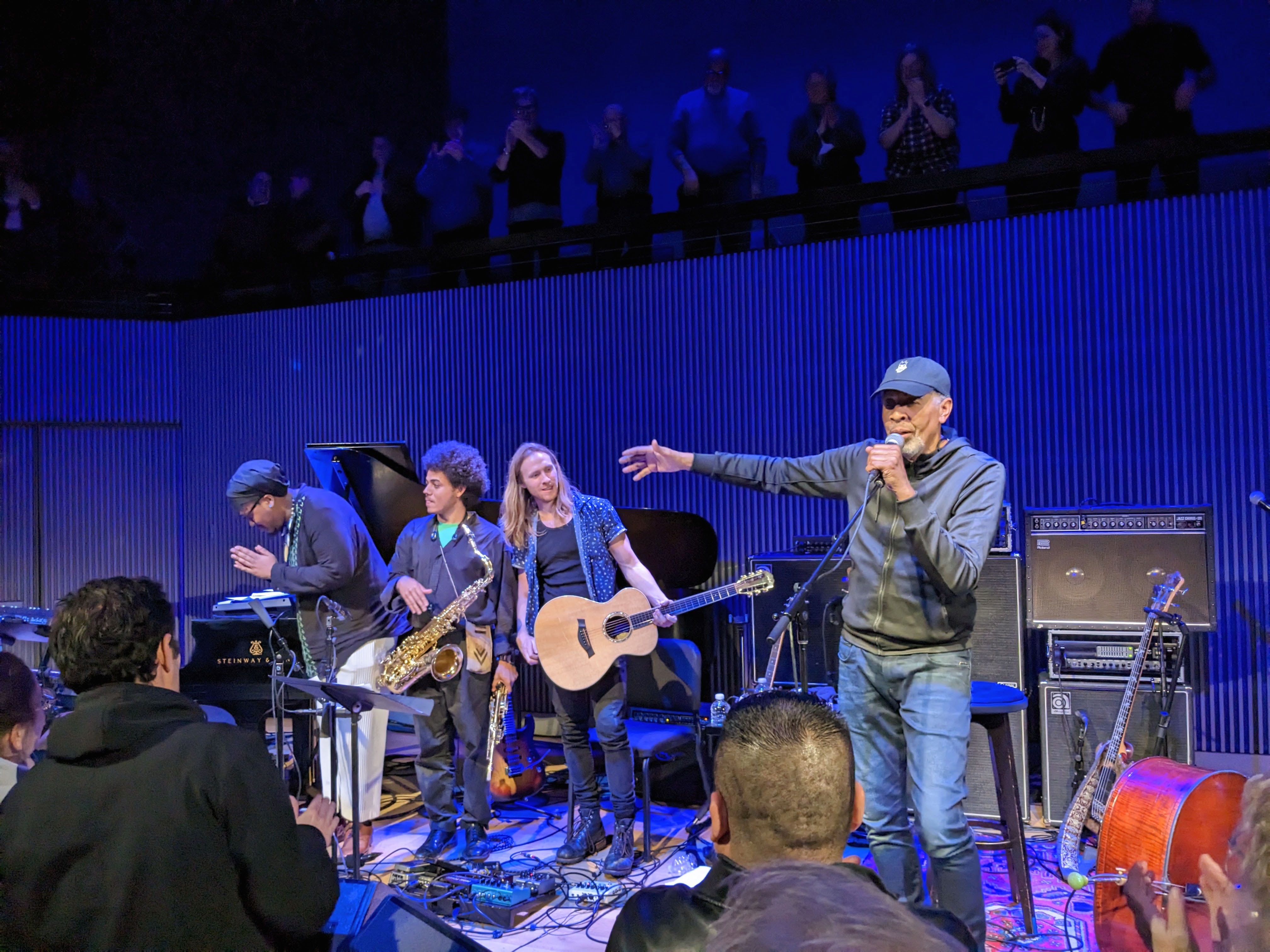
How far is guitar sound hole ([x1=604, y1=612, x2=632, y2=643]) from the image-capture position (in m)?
4.87

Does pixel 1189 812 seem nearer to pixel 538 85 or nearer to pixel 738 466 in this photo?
pixel 738 466

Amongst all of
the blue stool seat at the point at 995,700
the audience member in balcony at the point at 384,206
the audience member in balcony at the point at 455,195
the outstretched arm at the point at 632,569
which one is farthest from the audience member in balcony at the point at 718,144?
the blue stool seat at the point at 995,700

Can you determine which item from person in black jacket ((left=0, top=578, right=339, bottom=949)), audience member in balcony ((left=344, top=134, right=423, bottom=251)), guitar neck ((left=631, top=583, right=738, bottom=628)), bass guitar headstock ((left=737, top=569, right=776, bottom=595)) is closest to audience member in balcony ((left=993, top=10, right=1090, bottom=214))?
bass guitar headstock ((left=737, top=569, right=776, bottom=595))

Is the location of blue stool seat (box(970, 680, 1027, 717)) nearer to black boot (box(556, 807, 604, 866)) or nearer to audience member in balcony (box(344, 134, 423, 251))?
black boot (box(556, 807, 604, 866))

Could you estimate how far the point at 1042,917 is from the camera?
4102mm

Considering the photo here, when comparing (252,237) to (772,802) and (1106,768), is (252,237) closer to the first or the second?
(1106,768)

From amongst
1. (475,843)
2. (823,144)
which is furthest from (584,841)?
(823,144)

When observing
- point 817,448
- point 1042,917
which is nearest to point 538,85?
point 817,448

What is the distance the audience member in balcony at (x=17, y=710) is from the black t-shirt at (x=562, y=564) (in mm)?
2391

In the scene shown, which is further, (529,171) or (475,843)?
(529,171)

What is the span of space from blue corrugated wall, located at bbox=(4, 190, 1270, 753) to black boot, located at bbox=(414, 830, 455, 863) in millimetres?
2877

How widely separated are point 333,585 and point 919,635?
10.2 feet

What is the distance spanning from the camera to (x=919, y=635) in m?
3.30

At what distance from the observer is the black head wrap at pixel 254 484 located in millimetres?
5094
